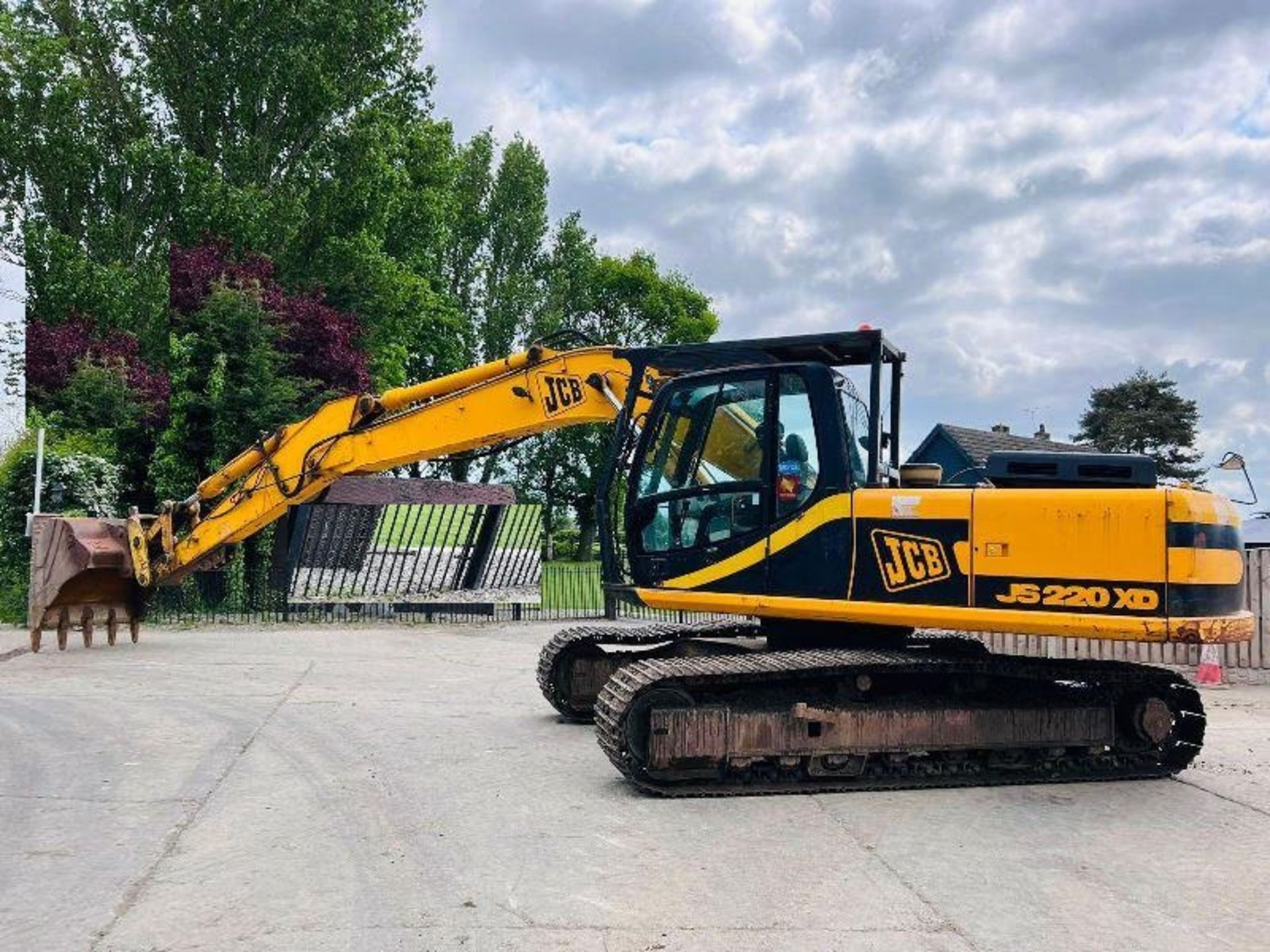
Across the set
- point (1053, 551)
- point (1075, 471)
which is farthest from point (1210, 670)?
point (1053, 551)

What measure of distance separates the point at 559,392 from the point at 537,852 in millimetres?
4607

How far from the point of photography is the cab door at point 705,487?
6.73 metres

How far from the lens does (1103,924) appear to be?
166 inches

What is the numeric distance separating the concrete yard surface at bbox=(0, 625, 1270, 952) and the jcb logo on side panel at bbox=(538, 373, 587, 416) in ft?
8.14

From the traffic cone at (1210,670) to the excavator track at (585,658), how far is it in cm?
628

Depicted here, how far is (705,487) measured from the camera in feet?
22.6

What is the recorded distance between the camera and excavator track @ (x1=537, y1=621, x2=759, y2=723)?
27.1ft

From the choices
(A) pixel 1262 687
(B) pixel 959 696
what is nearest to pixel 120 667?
(B) pixel 959 696

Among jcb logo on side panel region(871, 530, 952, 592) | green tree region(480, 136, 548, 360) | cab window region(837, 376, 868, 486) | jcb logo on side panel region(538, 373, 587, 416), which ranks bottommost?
jcb logo on side panel region(871, 530, 952, 592)

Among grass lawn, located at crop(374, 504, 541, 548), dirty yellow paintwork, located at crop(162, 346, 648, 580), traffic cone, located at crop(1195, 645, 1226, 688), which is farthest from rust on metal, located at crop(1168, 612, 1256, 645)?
grass lawn, located at crop(374, 504, 541, 548)

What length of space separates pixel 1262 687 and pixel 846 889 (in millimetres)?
9161

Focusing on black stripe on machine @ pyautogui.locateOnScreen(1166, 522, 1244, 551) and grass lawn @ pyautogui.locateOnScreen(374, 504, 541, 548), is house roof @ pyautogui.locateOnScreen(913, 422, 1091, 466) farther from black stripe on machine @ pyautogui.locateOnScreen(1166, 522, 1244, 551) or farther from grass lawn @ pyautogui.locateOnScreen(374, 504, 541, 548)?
black stripe on machine @ pyautogui.locateOnScreen(1166, 522, 1244, 551)

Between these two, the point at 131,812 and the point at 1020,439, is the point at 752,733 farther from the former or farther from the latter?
the point at 1020,439

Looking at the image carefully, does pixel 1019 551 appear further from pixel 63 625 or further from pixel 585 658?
pixel 63 625
